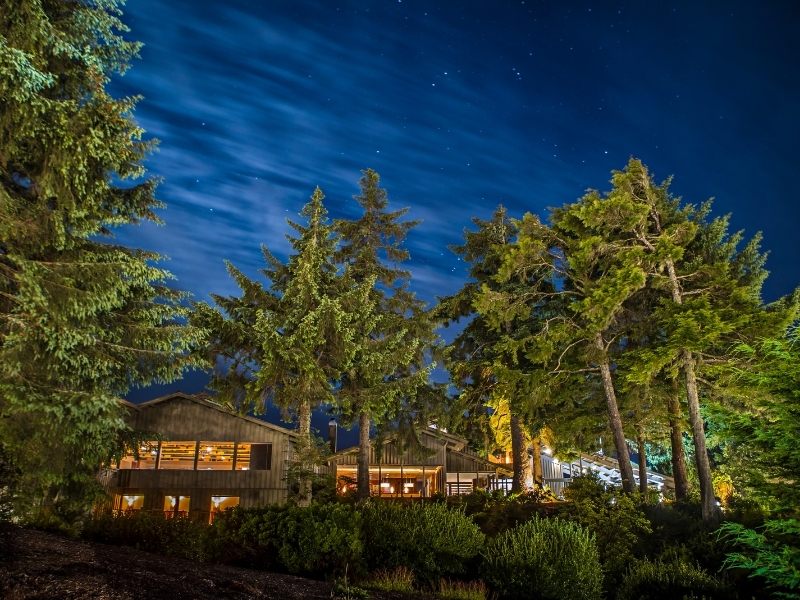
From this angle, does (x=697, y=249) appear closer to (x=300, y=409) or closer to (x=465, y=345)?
(x=465, y=345)

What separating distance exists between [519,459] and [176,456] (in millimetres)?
17371

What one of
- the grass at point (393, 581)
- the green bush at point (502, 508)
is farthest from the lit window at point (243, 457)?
the grass at point (393, 581)

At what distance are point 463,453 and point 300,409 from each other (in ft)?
54.2

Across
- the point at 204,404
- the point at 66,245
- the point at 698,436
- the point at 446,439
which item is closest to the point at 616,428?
the point at 698,436

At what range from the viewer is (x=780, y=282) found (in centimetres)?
18175

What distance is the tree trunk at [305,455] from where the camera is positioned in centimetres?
1708

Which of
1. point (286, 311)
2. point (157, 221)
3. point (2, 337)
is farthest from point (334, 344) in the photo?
point (2, 337)

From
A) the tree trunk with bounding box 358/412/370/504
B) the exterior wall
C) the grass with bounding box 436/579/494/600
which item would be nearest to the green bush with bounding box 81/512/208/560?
the grass with bounding box 436/579/494/600

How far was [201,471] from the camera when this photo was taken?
25.8 m

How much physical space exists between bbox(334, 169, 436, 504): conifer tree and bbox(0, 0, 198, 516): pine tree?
795 cm

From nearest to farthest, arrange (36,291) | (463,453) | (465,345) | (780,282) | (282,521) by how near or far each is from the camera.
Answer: (36,291) < (282,521) < (465,345) < (463,453) < (780,282)

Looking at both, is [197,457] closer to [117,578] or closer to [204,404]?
[204,404]

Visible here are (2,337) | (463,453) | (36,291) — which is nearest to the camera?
(36,291)

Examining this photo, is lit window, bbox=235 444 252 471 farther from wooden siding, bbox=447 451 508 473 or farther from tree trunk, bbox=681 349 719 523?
tree trunk, bbox=681 349 719 523
